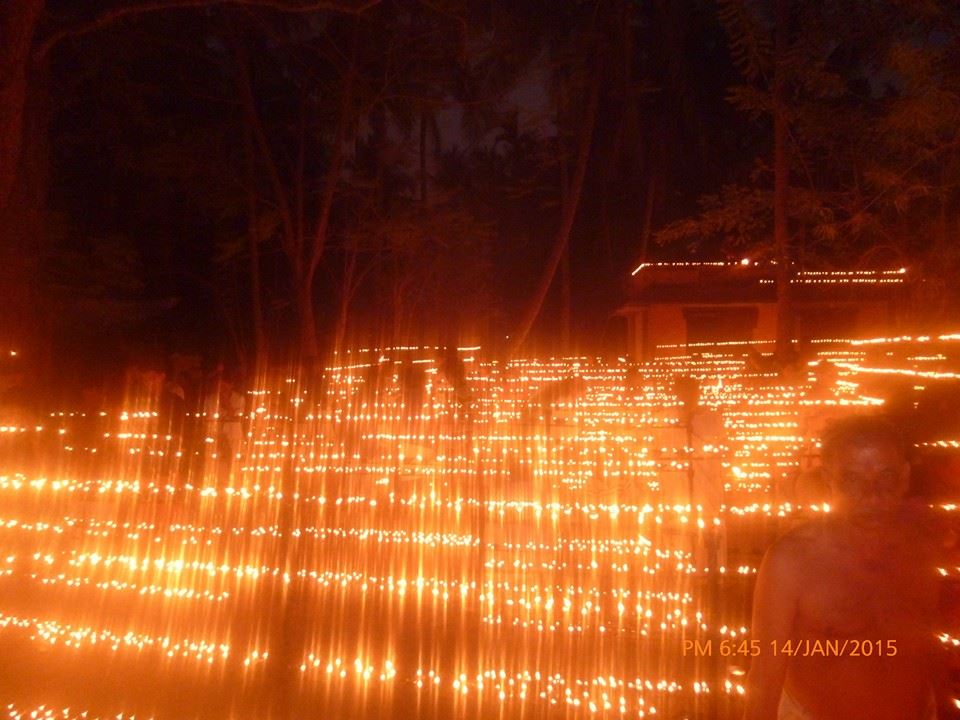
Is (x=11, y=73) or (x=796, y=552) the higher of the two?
(x=11, y=73)

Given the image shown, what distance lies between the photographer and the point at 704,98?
1005 inches

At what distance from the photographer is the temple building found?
82.8 feet

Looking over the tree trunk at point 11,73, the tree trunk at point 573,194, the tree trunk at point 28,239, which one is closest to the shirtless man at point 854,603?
the tree trunk at point 11,73

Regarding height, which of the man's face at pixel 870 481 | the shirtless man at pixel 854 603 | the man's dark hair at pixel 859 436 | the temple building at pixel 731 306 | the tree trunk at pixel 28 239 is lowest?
the shirtless man at pixel 854 603

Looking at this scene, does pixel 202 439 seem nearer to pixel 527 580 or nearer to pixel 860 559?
pixel 527 580

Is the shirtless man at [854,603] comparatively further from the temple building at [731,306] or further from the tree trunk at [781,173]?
the temple building at [731,306]

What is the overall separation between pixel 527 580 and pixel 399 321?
2506 centimetres

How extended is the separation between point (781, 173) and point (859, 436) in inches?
473

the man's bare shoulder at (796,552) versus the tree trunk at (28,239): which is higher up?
the tree trunk at (28,239)

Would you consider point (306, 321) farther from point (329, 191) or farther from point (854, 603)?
point (854, 603)

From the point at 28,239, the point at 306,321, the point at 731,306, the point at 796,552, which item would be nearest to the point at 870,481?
the point at 796,552

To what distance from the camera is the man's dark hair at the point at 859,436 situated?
118 inches

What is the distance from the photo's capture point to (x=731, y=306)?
2598cm

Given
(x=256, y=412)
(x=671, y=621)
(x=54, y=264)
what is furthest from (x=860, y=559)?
(x=54, y=264)
